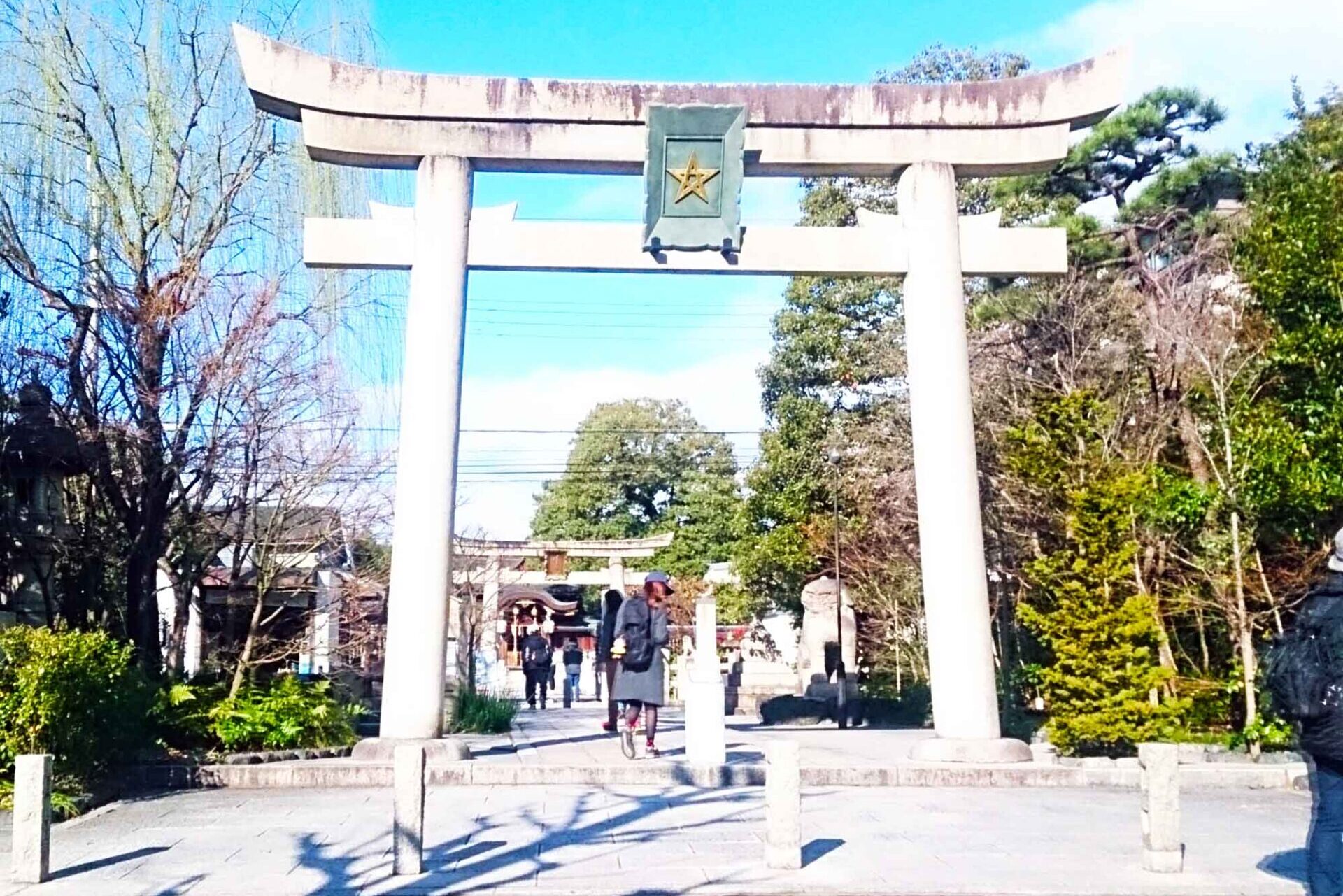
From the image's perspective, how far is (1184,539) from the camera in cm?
1594

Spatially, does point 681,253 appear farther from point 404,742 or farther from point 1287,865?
point 1287,865

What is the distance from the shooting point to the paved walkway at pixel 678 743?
13482 mm

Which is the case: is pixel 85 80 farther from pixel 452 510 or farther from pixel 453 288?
pixel 452 510

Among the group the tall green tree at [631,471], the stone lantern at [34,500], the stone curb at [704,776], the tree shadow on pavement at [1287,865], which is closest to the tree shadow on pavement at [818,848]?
the tree shadow on pavement at [1287,865]

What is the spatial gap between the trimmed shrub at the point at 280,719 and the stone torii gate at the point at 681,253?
1097 mm

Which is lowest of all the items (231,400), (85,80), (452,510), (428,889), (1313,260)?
(428,889)

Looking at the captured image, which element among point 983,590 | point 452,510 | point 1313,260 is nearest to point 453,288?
point 452,510

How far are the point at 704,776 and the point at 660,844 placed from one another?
3.43 m

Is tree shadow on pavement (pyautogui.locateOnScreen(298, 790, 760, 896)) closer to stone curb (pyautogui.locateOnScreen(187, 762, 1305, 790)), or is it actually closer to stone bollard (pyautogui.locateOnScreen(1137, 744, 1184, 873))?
stone curb (pyautogui.locateOnScreen(187, 762, 1305, 790))

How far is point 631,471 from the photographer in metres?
53.2

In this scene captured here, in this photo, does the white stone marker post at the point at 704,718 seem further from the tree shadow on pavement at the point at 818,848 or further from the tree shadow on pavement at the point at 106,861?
the tree shadow on pavement at the point at 106,861

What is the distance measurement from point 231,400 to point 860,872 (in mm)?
9217

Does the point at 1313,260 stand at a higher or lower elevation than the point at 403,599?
higher

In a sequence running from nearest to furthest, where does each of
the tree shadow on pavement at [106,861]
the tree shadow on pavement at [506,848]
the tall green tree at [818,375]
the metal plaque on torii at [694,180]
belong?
1. the tree shadow on pavement at [506,848]
2. the tree shadow on pavement at [106,861]
3. the metal plaque on torii at [694,180]
4. the tall green tree at [818,375]
